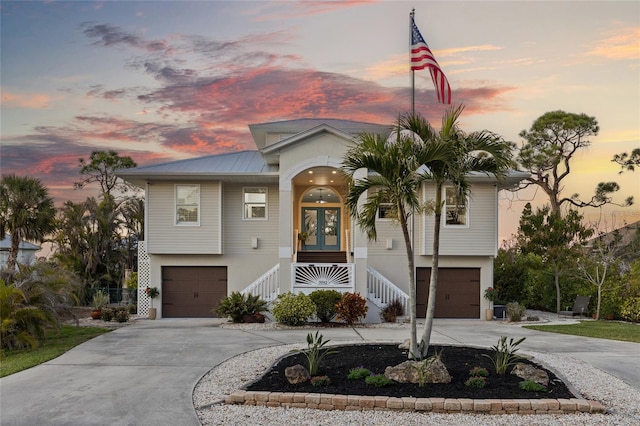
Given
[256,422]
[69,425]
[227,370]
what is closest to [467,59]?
[227,370]

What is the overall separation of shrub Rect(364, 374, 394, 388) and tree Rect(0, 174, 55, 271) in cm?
1896

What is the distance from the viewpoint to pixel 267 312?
1944cm

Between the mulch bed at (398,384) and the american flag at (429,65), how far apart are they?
8899 mm

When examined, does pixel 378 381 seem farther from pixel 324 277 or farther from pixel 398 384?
pixel 324 277

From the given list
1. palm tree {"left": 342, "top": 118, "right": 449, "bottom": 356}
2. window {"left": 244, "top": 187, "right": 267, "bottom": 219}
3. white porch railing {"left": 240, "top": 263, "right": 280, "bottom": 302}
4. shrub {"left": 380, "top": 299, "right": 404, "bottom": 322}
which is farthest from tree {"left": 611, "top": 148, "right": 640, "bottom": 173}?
palm tree {"left": 342, "top": 118, "right": 449, "bottom": 356}

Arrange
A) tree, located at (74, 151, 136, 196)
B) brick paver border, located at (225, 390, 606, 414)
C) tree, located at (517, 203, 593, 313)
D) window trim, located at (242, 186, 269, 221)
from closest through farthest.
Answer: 1. brick paver border, located at (225, 390, 606, 414)
2. window trim, located at (242, 186, 269, 221)
3. tree, located at (517, 203, 593, 313)
4. tree, located at (74, 151, 136, 196)

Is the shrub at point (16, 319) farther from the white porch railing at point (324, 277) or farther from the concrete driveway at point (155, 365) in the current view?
the white porch railing at point (324, 277)

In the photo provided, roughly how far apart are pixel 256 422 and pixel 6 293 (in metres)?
7.90

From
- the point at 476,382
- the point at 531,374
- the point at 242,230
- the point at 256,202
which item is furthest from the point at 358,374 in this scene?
the point at 256,202

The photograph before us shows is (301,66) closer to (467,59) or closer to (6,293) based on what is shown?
(467,59)

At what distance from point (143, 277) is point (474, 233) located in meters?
12.8

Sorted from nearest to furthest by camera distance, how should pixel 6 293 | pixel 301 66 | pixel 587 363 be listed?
pixel 587 363
pixel 6 293
pixel 301 66

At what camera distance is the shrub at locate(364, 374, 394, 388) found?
8.74 metres

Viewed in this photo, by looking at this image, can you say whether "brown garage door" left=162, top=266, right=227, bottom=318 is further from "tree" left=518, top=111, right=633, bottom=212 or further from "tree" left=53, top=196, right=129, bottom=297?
"tree" left=518, top=111, right=633, bottom=212
